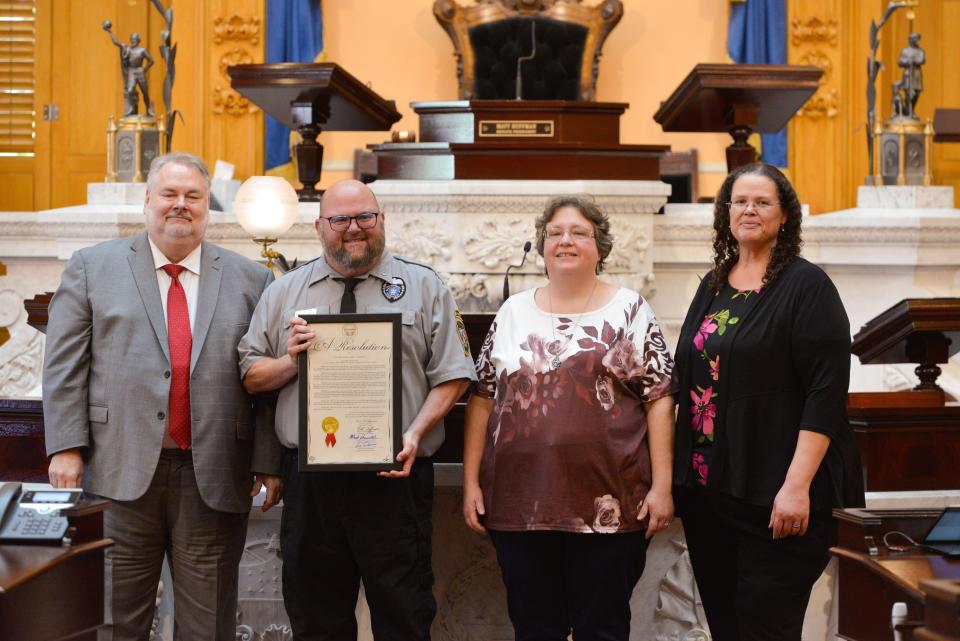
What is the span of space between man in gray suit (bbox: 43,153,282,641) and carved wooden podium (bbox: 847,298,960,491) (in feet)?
5.47

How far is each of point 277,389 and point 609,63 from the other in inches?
247

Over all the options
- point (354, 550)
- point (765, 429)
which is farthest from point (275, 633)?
point (765, 429)

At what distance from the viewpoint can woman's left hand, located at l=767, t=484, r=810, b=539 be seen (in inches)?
93.6

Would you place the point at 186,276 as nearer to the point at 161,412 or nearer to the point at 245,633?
the point at 161,412

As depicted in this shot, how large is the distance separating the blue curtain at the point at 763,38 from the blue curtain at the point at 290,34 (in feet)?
10.1

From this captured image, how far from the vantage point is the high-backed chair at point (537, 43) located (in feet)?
25.8

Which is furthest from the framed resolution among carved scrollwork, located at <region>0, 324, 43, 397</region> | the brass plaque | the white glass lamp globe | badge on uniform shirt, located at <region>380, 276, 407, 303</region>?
carved scrollwork, located at <region>0, 324, 43, 397</region>

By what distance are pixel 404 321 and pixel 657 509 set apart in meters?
0.73

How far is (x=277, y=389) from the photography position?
269 cm

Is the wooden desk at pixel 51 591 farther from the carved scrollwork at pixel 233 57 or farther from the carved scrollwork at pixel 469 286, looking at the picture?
the carved scrollwork at pixel 233 57

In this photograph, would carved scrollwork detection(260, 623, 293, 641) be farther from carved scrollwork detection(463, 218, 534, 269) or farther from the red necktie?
carved scrollwork detection(463, 218, 534, 269)

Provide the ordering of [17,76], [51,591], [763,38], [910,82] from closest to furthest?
[51,591], [910,82], [763,38], [17,76]

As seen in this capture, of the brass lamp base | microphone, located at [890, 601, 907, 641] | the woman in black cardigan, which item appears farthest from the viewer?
the brass lamp base

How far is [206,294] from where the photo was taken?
9.04 ft
